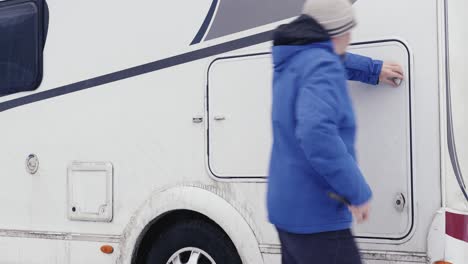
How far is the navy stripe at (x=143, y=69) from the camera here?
4.21m

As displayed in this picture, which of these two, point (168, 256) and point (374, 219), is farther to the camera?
point (168, 256)

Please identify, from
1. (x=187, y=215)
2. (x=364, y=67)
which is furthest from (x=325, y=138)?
(x=187, y=215)

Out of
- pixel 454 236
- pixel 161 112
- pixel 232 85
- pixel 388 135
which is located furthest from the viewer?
pixel 161 112

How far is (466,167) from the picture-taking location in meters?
3.64

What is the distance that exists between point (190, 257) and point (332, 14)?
6.68ft

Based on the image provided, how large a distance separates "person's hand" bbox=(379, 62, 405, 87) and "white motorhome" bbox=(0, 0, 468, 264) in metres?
0.04

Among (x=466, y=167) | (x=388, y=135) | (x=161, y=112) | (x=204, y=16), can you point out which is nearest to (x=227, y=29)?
(x=204, y=16)

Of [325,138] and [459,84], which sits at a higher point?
[459,84]

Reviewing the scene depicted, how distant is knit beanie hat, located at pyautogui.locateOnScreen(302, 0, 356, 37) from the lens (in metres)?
2.87

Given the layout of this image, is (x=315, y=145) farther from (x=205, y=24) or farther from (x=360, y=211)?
(x=205, y=24)

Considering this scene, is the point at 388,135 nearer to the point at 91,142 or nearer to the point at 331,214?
the point at 331,214

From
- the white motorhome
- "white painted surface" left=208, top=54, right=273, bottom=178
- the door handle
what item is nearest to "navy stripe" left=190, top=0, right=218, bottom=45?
the white motorhome

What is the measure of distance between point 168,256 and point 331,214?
1.88 meters

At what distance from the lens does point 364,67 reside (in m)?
3.69
